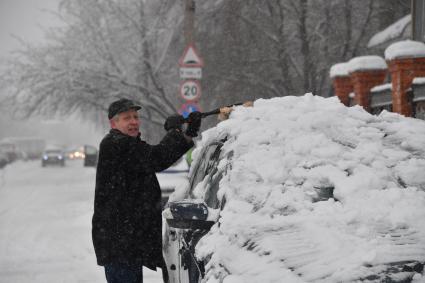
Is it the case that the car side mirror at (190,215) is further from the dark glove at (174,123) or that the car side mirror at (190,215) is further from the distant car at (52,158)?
the distant car at (52,158)

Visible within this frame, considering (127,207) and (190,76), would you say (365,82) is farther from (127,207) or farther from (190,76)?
(127,207)

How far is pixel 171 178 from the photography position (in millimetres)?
11148

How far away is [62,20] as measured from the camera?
20.9m

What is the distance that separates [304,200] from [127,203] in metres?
1.27

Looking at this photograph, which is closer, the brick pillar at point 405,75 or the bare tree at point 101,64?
the brick pillar at point 405,75

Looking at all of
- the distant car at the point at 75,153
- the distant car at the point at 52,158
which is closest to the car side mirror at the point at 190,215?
the distant car at the point at 52,158

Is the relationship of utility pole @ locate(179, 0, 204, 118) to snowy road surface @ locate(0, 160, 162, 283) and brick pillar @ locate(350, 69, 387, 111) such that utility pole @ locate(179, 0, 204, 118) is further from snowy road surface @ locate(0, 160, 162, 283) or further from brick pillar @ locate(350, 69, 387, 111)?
brick pillar @ locate(350, 69, 387, 111)

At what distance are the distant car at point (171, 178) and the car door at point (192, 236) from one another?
611 cm

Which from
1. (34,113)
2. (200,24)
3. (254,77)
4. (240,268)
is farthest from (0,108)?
(240,268)

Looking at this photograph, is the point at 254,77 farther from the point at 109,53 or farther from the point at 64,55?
the point at 64,55

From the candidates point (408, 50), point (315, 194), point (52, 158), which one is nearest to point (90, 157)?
point (52, 158)

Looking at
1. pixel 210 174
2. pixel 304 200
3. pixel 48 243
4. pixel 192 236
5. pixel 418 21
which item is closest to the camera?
pixel 304 200

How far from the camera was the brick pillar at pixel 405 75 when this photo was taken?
7.65m

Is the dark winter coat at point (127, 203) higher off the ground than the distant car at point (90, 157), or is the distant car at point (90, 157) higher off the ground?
the dark winter coat at point (127, 203)
